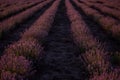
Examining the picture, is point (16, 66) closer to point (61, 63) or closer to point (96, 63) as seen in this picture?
point (96, 63)

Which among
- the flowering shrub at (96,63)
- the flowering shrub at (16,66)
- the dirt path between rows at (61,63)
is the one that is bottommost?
the dirt path between rows at (61,63)

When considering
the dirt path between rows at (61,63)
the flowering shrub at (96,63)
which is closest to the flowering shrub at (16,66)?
the dirt path between rows at (61,63)

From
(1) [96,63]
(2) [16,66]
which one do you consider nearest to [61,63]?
(1) [96,63]

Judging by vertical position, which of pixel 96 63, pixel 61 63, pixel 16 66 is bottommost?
pixel 61 63

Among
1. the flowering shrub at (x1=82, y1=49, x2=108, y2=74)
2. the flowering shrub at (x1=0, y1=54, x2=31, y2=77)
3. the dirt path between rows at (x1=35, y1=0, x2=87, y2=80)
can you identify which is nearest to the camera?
the flowering shrub at (x1=0, y1=54, x2=31, y2=77)

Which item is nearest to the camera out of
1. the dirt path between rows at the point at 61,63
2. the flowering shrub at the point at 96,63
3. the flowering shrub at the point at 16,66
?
the flowering shrub at the point at 16,66

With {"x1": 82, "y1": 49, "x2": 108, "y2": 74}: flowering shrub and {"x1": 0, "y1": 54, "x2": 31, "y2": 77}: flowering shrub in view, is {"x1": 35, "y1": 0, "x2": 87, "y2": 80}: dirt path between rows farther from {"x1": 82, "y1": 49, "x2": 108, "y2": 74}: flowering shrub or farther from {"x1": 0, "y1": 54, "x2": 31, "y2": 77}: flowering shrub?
{"x1": 0, "y1": 54, "x2": 31, "y2": 77}: flowering shrub

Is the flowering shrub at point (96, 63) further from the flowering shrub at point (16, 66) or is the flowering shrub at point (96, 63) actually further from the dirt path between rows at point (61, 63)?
the flowering shrub at point (16, 66)

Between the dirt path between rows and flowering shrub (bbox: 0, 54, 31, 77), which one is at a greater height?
flowering shrub (bbox: 0, 54, 31, 77)

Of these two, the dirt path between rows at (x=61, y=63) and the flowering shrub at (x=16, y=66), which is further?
the dirt path between rows at (x=61, y=63)

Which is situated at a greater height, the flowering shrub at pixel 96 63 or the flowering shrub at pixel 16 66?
the flowering shrub at pixel 16 66

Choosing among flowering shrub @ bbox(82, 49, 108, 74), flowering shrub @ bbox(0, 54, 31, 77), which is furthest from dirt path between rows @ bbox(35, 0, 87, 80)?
flowering shrub @ bbox(0, 54, 31, 77)

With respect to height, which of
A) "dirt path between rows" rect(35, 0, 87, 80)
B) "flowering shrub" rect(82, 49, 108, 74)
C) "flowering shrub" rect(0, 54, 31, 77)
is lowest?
"dirt path between rows" rect(35, 0, 87, 80)

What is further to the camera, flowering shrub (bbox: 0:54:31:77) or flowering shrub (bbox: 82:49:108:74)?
flowering shrub (bbox: 82:49:108:74)
